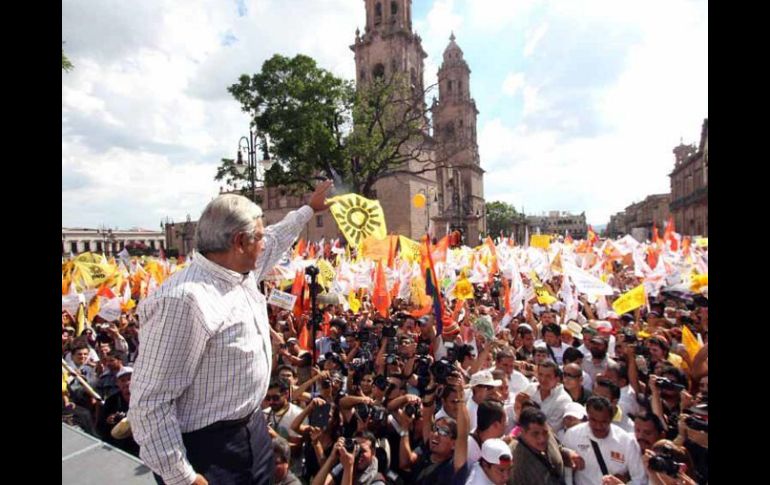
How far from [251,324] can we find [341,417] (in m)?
2.61

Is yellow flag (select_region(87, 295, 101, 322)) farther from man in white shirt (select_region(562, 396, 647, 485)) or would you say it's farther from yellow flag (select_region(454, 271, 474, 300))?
man in white shirt (select_region(562, 396, 647, 485))

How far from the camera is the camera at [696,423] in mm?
3381

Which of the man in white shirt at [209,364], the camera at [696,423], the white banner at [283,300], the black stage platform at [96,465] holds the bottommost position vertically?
the camera at [696,423]

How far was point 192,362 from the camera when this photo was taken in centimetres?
165

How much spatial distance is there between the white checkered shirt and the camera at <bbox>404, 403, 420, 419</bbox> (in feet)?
8.77

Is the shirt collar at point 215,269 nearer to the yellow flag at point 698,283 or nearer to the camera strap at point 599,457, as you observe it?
the camera strap at point 599,457

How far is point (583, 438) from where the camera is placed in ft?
12.0

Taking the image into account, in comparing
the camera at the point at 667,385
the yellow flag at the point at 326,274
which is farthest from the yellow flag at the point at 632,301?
the yellow flag at the point at 326,274

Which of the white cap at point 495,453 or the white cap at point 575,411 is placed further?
Result: the white cap at point 575,411

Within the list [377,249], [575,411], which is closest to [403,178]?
[377,249]

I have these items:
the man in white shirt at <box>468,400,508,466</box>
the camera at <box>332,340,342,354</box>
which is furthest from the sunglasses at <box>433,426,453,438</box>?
the camera at <box>332,340,342,354</box>

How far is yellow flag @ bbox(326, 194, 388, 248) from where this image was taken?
16.4 ft
